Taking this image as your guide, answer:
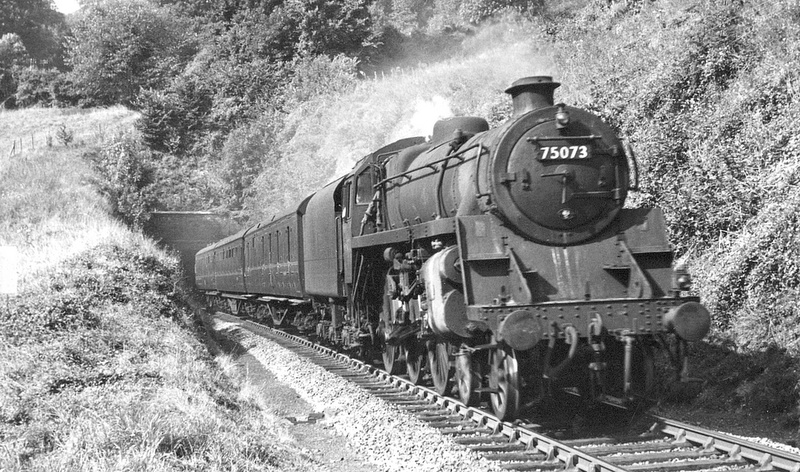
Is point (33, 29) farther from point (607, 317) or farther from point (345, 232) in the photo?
point (607, 317)

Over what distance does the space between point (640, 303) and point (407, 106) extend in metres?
21.0

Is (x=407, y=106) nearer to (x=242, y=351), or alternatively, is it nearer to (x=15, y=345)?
(x=242, y=351)

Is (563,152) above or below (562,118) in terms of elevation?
below

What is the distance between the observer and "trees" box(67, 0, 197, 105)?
48.5m

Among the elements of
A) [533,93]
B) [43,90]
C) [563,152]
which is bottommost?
[563,152]

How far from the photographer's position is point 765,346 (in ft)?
25.9

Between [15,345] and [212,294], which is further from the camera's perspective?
[212,294]

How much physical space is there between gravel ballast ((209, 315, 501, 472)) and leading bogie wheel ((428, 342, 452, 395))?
692 mm

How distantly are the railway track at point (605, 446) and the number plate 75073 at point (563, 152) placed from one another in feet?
8.35

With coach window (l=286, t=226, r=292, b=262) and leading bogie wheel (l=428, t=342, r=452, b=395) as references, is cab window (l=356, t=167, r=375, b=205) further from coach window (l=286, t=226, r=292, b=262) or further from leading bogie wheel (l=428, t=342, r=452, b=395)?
coach window (l=286, t=226, r=292, b=262)

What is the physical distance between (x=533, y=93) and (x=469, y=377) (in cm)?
298

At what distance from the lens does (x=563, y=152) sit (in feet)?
22.1

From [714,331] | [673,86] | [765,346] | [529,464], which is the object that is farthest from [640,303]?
[673,86]

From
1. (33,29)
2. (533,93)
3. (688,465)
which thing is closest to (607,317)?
(688,465)
